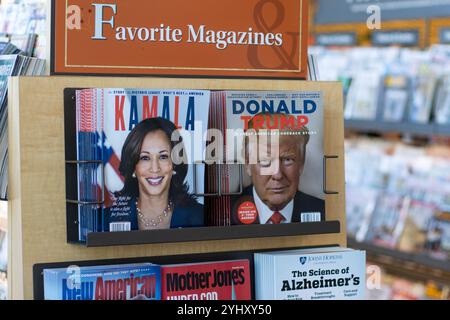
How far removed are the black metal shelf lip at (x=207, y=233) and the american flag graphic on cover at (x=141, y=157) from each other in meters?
0.02

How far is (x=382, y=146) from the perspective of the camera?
5520 mm

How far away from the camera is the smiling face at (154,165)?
1.70 metres

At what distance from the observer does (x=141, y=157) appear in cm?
170

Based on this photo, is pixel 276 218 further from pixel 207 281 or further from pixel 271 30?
pixel 271 30

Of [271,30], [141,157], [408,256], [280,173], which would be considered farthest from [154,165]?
[408,256]

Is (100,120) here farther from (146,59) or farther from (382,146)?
(382,146)

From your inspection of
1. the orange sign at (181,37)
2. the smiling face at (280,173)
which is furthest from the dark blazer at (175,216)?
the orange sign at (181,37)

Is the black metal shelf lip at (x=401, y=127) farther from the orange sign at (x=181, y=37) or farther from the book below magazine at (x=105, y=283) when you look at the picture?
the book below magazine at (x=105, y=283)

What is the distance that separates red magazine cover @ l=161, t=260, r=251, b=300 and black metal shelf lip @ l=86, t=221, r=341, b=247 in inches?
2.8

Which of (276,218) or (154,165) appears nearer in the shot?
(154,165)

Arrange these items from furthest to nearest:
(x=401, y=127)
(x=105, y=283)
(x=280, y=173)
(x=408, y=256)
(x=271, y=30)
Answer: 1. (x=401, y=127)
2. (x=408, y=256)
3. (x=271, y=30)
4. (x=280, y=173)
5. (x=105, y=283)

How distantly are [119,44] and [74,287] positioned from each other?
0.52m

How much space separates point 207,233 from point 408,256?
323cm
